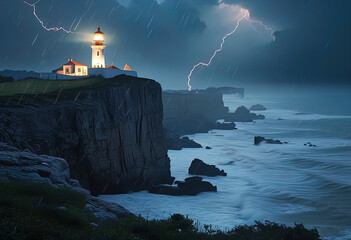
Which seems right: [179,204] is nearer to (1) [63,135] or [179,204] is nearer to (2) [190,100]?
(1) [63,135]

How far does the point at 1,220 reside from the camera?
7.37 metres

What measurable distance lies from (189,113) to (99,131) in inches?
3131

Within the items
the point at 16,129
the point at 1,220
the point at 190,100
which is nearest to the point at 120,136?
the point at 16,129

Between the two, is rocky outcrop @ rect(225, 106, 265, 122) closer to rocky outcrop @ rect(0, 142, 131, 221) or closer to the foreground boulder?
the foreground boulder

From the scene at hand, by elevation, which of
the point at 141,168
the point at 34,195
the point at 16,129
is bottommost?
the point at 141,168

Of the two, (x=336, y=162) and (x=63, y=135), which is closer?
(x=63, y=135)

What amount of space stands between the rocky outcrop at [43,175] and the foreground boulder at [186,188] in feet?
51.1

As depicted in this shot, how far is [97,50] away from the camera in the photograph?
6025 centimetres

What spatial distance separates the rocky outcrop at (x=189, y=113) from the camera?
9525 cm

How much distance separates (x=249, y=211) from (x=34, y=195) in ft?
65.9

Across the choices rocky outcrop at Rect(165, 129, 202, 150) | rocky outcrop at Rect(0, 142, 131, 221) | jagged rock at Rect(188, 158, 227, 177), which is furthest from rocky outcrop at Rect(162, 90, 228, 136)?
rocky outcrop at Rect(0, 142, 131, 221)

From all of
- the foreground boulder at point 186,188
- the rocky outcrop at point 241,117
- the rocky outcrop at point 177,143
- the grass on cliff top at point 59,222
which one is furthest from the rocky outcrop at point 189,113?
the grass on cliff top at point 59,222

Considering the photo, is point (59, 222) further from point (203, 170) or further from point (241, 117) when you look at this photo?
point (241, 117)

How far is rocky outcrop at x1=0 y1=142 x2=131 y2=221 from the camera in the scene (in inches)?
455
